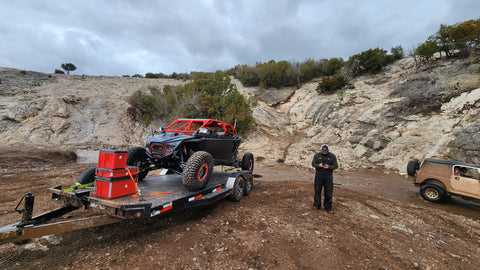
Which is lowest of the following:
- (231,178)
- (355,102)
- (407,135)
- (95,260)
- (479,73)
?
(95,260)

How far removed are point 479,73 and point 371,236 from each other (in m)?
17.3

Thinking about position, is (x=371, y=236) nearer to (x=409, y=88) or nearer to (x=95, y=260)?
(x=95, y=260)

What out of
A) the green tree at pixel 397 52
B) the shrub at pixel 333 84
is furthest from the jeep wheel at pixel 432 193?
the green tree at pixel 397 52

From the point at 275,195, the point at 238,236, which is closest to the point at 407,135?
the point at 275,195

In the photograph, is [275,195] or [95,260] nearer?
[95,260]

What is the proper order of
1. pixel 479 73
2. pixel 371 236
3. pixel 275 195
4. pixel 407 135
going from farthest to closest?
1. pixel 479 73
2. pixel 407 135
3. pixel 275 195
4. pixel 371 236

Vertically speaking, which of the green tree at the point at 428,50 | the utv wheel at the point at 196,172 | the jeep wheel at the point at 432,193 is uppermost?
the green tree at the point at 428,50

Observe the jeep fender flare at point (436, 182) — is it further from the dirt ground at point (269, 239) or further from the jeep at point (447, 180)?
the dirt ground at point (269, 239)

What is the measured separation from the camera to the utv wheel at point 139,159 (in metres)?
4.82

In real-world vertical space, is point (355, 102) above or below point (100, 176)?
above

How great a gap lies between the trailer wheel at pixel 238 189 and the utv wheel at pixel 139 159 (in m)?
2.22

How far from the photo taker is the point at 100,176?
3.21 meters

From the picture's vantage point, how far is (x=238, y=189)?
17.9ft

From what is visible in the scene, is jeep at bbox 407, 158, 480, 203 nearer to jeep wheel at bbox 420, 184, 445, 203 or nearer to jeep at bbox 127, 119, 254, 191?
jeep wheel at bbox 420, 184, 445, 203
